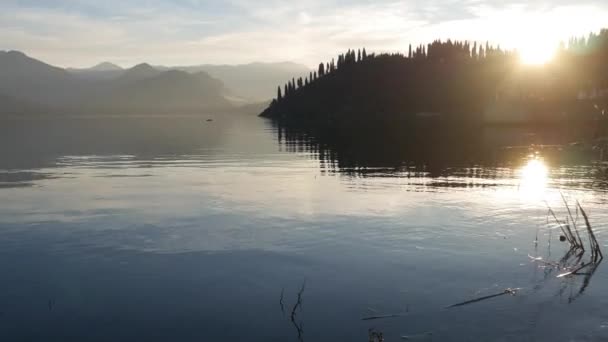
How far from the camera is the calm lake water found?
17.7 meters

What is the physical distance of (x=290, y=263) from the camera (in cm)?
2442

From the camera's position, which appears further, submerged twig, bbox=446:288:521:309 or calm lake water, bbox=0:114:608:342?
submerged twig, bbox=446:288:521:309

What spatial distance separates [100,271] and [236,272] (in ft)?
20.6

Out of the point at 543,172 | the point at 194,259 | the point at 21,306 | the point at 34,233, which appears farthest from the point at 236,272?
the point at 543,172

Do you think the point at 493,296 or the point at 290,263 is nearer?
the point at 493,296

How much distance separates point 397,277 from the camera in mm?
22203

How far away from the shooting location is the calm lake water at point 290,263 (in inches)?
695

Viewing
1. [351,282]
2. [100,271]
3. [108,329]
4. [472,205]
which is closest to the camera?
[108,329]

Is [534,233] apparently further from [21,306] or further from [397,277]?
[21,306]

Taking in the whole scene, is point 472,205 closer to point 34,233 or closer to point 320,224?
point 320,224

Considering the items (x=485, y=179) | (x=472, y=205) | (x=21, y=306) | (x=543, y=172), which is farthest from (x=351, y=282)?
(x=543, y=172)

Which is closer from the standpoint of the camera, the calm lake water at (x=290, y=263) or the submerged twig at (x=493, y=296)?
the calm lake water at (x=290, y=263)

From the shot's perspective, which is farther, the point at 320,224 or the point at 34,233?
the point at 320,224

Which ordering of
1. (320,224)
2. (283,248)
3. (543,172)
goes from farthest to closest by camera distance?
(543,172), (320,224), (283,248)
